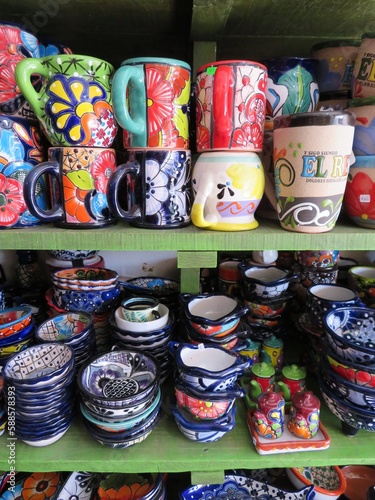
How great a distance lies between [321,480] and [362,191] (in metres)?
0.72

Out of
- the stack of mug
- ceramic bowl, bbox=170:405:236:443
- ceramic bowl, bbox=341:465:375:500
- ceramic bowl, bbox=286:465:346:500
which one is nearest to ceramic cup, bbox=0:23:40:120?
the stack of mug

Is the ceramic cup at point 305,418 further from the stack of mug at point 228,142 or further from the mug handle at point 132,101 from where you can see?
the mug handle at point 132,101

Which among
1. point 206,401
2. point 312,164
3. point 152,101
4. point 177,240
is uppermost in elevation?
point 152,101

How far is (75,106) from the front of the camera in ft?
1.93

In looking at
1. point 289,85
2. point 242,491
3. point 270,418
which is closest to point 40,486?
point 242,491

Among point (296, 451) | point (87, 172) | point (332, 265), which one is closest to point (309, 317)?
point (332, 265)

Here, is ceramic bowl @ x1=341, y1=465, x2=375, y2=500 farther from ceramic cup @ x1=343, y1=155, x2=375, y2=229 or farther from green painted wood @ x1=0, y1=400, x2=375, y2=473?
ceramic cup @ x1=343, y1=155, x2=375, y2=229

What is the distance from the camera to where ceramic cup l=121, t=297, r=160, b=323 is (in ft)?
2.48

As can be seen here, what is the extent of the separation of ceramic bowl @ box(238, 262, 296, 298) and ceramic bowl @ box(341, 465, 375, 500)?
58 cm

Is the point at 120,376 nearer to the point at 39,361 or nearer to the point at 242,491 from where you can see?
the point at 39,361

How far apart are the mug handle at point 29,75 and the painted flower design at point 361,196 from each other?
564 mm

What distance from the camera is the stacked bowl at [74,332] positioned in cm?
73

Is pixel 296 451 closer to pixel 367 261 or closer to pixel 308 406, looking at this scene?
pixel 308 406

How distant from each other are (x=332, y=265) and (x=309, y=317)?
170mm
